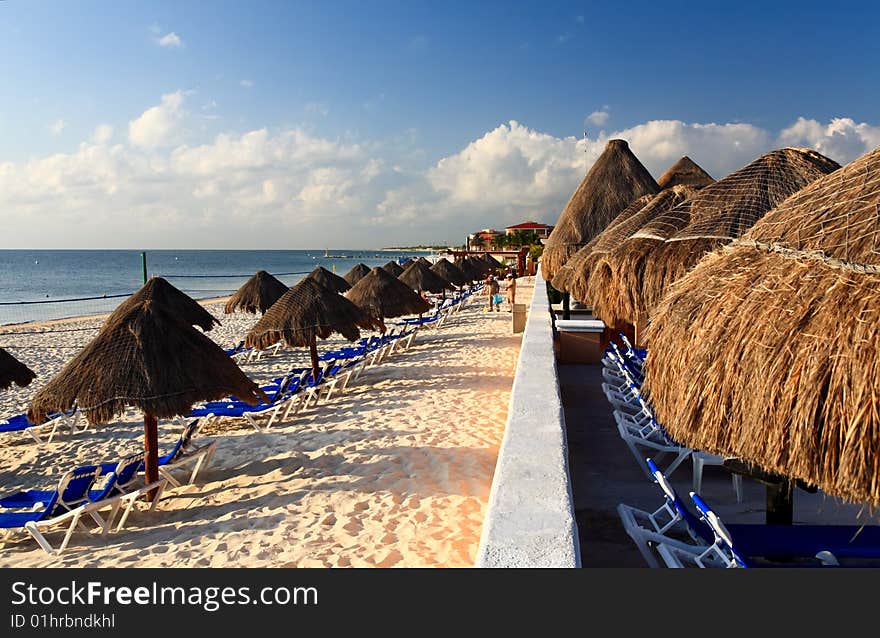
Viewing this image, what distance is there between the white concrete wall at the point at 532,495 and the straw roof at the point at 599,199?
901 cm

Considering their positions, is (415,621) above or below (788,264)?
below

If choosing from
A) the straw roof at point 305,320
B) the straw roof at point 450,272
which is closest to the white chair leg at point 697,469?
the straw roof at point 305,320

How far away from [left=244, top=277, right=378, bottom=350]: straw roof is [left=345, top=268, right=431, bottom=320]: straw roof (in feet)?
9.57

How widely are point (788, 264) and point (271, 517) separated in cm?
377

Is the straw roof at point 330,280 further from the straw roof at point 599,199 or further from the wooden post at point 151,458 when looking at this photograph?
the wooden post at point 151,458

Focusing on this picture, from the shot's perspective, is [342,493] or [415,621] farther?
[342,493]

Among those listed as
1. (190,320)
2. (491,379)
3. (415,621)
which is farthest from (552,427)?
(190,320)

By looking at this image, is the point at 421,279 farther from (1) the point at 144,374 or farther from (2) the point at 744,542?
(2) the point at 744,542

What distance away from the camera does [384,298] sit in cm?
1246

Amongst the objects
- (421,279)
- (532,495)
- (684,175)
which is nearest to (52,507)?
(532,495)

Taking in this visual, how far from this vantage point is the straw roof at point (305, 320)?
880cm

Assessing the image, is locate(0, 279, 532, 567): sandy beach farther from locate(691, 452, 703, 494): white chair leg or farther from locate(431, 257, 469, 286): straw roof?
locate(431, 257, 469, 286): straw roof

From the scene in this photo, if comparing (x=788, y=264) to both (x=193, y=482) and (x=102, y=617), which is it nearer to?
(x=102, y=617)

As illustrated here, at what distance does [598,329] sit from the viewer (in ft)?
29.9
